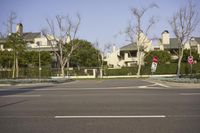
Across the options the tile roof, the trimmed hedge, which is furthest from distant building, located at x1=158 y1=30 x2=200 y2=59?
the tile roof

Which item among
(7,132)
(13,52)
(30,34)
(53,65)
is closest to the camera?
(7,132)

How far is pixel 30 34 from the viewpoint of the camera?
8338cm

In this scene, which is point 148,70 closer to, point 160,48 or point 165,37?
point 160,48

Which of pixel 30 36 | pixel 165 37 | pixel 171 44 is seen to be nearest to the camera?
pixel 171 44

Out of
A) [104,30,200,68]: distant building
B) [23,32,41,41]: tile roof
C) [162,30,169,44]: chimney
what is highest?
[23,32,41,41]: tile roof

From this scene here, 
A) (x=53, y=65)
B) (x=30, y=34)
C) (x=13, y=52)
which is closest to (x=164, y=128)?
(x=13, y=52)

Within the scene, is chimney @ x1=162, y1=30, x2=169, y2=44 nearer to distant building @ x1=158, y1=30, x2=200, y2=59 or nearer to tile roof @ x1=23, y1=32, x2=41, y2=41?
distant building @ x1=158, y1=30, x2=200, y2=59

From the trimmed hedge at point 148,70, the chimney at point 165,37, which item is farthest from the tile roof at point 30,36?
the chimney at point 165,37

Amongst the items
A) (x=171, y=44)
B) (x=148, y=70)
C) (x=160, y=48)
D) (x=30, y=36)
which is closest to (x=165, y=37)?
(x=171, y=44)

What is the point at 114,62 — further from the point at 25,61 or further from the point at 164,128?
the point at 164,128

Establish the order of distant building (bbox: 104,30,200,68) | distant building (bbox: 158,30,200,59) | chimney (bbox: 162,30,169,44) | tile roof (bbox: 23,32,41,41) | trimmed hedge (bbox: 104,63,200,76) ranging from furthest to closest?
tile roof (bbox: 23,32,41,41)
chimney (bbox: 162,30,169,44)
distant building (bbox: 104,30,200,68)
distant building (bbox: 158,30,200,59)
trimmed hedge (bbox: 104,63,200,76)

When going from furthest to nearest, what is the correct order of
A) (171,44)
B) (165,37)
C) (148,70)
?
(165,37) < (171,44) < (148,70)

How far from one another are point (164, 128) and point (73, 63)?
2817 inches

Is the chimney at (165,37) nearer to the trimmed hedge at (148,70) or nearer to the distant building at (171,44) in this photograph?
the distant building at (171,44)
